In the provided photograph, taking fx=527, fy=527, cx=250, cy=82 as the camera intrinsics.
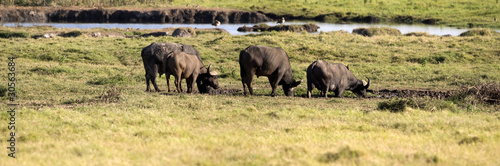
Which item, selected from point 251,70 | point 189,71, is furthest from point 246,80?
point 189,71

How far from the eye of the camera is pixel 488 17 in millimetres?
48812

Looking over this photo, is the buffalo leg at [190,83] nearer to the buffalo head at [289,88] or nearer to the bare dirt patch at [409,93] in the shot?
the buffalo head at [289,88]

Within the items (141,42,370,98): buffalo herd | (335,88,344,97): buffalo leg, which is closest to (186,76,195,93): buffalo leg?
(141,42,370,98): buffalo herd

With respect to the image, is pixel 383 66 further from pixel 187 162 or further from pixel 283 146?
pixel 187 162

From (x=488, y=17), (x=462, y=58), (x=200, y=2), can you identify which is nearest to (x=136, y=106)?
(x=462, y=58)

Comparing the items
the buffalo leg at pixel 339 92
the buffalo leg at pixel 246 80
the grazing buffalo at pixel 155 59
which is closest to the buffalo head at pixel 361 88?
the buffalo leg at pixel 339 92

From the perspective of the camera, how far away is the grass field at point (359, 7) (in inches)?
2029

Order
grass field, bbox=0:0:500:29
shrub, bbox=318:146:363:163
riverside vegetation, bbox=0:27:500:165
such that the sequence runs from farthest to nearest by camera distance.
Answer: grass field, bbox=0:0:500:29 → riverside vegetation, bbox=0:27:500:165 → shrub, bbox=318:146:363:163

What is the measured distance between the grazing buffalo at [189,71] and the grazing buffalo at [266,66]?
3.61ft

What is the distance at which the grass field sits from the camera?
51541mm

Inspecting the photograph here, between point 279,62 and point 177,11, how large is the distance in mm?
43628

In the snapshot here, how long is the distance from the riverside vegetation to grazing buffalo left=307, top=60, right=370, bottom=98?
389 millimetres

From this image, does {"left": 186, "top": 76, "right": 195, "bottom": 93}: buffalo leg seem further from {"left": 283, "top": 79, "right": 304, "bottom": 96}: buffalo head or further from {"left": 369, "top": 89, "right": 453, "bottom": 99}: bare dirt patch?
{"left": 369, "top": 89, "right": 453, "bottom": 99}: bare dirt patch

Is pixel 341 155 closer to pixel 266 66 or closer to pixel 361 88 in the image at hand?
pixel 266 66
